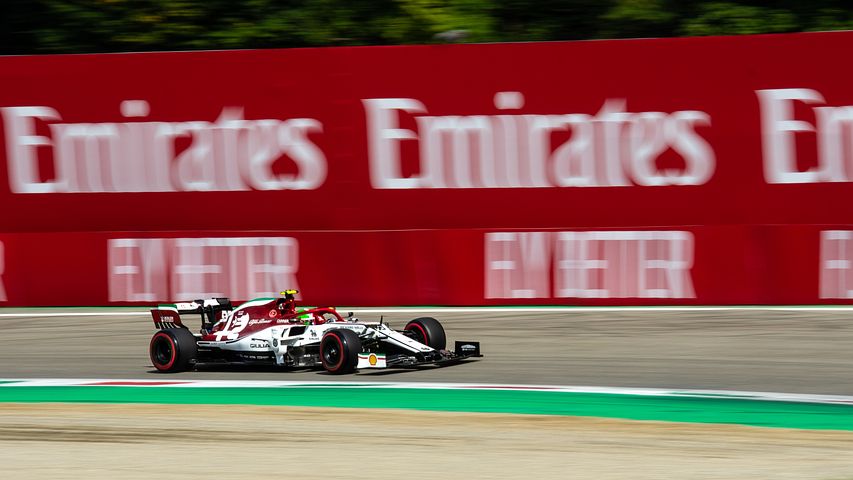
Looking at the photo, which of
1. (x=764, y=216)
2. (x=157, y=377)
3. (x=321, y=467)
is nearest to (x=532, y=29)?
(x=764, y=216)

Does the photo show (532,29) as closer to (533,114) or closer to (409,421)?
(533,114)

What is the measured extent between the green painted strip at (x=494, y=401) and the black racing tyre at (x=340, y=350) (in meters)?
0.42

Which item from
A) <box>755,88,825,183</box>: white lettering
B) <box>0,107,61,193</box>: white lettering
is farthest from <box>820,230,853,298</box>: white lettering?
<box>0,107,61,193</box>: white lettering

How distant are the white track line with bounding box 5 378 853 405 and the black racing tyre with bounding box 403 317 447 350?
32.4 inches

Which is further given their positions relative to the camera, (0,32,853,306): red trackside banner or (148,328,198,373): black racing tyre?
(0,32,853,306): red trackside banner

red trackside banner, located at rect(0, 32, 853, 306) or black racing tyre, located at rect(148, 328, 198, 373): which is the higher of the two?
red trackside banner, located at rect(0, 32, 853, 306)

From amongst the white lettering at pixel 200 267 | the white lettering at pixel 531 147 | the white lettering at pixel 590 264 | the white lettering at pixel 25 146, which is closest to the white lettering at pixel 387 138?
the white lettering at pixel 531 147

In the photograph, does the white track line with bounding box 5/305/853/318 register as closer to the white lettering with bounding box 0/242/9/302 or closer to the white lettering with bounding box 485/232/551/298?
the white lettering with bounding box 485/232/551/298

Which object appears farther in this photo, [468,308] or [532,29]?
[532,29]

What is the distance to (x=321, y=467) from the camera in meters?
6.62

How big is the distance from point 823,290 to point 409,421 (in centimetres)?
707

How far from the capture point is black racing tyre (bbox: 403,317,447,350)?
1004 cm

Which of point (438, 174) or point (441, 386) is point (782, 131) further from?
point (441, 386)

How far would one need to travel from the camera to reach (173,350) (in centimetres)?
1007
